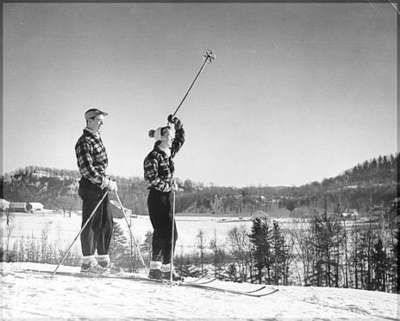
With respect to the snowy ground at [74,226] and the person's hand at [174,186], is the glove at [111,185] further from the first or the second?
the snowy ground at [74,226]

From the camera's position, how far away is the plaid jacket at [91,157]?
4992 millimetres

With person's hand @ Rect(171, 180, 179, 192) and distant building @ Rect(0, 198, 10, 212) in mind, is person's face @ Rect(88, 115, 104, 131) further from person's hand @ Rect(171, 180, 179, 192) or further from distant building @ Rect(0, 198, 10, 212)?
distant building @ Rect(0, 198, 10, 212)

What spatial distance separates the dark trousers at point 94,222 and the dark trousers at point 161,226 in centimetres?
66

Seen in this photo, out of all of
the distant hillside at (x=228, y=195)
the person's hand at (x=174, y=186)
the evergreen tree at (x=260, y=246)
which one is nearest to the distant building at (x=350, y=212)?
the distant hillside at (x=228, y=195)

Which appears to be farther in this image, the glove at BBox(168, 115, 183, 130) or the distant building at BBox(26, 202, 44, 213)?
the distant building at BBox(26, 202, 44, 213)

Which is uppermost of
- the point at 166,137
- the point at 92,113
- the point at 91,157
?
the point at 92,113

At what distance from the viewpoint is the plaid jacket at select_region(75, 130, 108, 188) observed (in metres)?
4.99

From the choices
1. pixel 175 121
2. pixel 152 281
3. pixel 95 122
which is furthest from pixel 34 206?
pixel 152 281

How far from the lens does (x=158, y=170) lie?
5547mm

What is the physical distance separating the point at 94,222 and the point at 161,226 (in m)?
0.96

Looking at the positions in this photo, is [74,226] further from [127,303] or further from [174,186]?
[127,303]

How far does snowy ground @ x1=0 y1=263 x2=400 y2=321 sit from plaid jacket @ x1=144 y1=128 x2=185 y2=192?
1.41 m

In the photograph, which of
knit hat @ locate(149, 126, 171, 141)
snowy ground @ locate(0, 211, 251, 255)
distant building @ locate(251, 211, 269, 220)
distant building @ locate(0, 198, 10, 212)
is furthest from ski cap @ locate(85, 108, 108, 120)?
distant building @ locate(251, 211, 269, 220)

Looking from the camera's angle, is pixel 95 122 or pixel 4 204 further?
pixel 4 204
